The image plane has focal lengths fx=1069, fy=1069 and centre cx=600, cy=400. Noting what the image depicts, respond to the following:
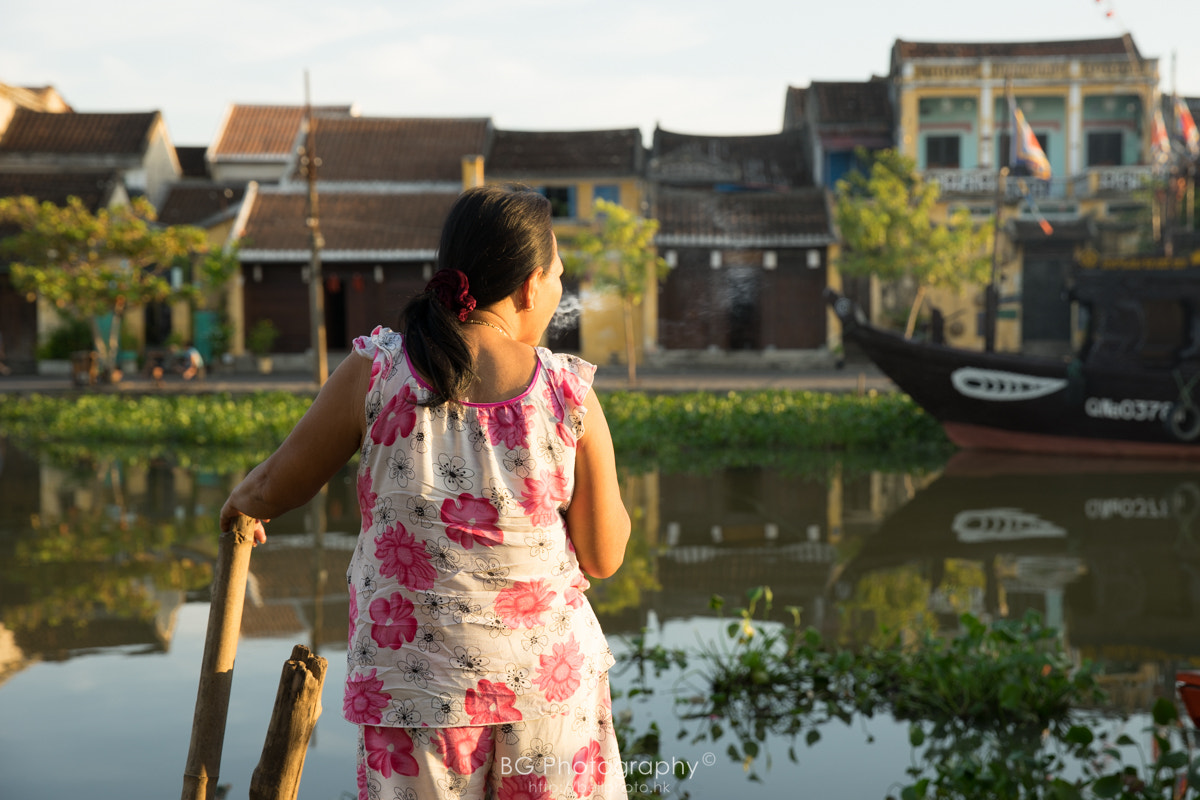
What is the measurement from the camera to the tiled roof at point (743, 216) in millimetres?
22531

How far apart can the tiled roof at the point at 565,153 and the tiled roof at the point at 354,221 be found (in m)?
1.86

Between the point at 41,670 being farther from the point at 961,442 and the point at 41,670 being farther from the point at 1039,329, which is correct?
the point at 1039,329

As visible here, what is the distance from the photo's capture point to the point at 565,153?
80.8 ft

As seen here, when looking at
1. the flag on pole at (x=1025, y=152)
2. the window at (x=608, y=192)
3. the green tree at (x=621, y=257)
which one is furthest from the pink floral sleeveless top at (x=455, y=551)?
the window at (x=608, y=192)

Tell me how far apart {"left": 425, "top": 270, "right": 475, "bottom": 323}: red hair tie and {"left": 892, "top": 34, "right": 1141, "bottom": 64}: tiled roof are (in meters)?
24.5

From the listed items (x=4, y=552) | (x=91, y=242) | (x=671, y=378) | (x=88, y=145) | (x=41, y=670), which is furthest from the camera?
(x=88, y=145)

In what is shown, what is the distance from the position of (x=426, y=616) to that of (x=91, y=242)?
55.4 ft

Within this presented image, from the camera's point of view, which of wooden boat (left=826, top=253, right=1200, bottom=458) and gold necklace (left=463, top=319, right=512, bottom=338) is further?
wooden boat (left=826, top=253, right=1200, bottom=458)

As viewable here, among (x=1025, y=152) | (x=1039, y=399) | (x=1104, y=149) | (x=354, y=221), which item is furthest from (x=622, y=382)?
(x=1104, y=149)

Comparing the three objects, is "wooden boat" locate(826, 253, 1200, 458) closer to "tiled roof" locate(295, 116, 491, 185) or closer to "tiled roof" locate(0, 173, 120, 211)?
"tiled roof" locate(295, 116, 491, 185)

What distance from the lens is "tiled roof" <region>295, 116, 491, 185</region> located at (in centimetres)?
2416

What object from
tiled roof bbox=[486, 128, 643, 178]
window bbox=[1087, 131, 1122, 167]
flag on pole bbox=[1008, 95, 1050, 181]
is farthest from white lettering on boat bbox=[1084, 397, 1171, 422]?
window bbox=[1087, 131, 1122, 167]

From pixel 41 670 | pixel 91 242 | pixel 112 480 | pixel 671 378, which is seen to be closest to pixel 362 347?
pixel 41 670

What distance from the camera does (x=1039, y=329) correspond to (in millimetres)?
23469
